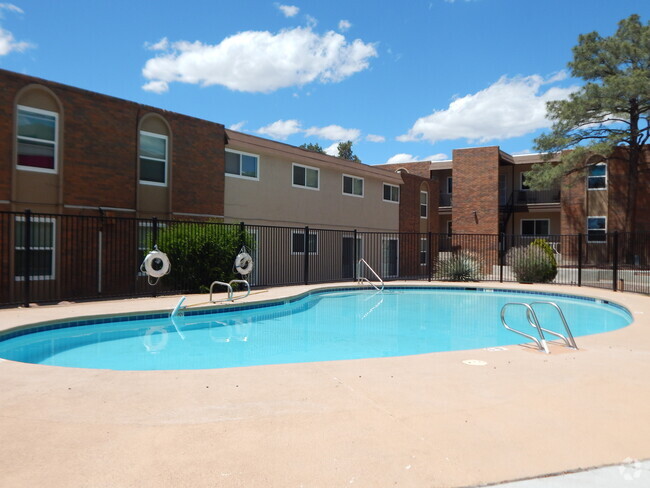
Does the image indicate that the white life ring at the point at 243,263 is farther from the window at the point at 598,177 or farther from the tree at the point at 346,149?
the tree at the point at 346,149

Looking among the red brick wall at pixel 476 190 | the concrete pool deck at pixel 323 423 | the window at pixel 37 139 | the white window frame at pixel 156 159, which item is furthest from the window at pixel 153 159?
the red brick wall at pixel 476 190

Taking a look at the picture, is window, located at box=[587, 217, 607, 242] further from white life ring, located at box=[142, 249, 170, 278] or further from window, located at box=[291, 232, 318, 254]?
white life ring, located at box=[142, 249, 170, 278]

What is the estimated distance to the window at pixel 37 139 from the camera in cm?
1187

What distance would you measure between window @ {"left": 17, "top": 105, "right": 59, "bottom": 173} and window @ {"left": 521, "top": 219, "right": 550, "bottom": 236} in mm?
27041

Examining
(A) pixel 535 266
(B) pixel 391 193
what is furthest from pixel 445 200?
(A) pixel 535 266

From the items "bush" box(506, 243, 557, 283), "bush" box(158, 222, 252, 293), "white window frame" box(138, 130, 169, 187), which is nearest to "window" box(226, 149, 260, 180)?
"white window frame" box(138, 130, 169, 187)

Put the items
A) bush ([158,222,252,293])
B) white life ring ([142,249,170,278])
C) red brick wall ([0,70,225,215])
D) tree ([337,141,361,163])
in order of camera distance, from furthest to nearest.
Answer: tree ([337,141,361,163]) → bush ([158,222,252,293]) → white life ring ([142,249,170,278]) → red brick wall ([0,70,225,215])

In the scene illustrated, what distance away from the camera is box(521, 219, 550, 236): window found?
100 ft

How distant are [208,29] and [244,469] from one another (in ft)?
48.1

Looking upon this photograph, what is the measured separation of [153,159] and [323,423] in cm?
1277

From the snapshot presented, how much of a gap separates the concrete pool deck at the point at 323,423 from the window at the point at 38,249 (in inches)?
292

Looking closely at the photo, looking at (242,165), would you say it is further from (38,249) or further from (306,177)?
(38,249)

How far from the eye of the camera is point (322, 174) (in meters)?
20.8

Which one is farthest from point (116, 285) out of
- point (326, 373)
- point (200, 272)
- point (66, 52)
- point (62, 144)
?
point (326, 373)
